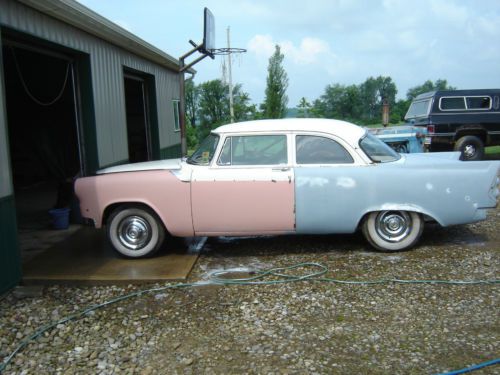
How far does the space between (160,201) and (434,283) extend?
10.1 ft

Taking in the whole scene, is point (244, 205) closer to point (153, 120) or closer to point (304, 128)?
point (304, 128)

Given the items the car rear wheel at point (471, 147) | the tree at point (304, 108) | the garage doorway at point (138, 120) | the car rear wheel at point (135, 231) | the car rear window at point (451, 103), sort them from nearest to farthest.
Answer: the car rear wheel at point (135, 231), the garage doorway at point (138, 120), the car rear wheel at point (471, 147), the car rear window at point (451, 103), the tree at point (304, 108)

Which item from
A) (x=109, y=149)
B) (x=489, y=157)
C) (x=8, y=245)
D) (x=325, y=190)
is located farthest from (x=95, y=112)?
(x=489, y=157)

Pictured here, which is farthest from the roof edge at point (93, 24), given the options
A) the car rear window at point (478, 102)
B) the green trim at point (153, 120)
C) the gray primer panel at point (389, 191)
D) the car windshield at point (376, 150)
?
the car rear window at point (478, 102)

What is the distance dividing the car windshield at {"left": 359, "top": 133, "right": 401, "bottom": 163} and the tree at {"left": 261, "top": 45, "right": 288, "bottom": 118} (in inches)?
643

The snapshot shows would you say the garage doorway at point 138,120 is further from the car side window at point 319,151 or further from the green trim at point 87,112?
the car side window at point 319,151

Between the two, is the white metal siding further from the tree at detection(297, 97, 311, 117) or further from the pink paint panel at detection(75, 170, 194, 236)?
the tree at detection(297, 97, 311, 117)

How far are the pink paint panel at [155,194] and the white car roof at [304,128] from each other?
0.90 meters

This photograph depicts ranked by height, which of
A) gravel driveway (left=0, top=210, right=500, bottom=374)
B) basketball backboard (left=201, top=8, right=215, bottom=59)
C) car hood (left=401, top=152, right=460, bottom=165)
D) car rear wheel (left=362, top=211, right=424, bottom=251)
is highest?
basketball backboard (left=201, top=8, right=215, bottom=59)

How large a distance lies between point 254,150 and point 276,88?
16.9 m

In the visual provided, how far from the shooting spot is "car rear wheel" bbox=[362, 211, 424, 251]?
5.64 m

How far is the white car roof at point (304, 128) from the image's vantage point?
5660 millimetres

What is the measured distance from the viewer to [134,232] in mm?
5707

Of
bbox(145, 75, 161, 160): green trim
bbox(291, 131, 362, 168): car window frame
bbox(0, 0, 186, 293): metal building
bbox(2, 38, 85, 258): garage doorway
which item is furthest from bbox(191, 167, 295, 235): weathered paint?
bbox(145, 75, 161, 160): green trim
